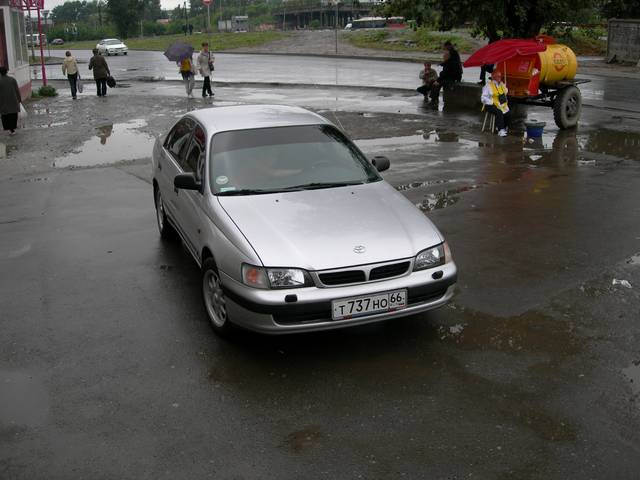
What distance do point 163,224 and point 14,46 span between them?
61.1 feet

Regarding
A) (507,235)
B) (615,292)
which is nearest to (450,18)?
(507,235)

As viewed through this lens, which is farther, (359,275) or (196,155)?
(196,155)

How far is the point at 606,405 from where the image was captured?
463 centimetres

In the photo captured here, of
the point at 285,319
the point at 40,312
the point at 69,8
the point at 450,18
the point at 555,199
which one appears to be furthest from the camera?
the point at 69,8

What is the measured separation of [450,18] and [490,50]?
4.52 meters

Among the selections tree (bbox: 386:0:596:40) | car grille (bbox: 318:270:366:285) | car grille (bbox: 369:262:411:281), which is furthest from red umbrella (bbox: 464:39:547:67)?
car grille (bbox: 318:270:366:285)

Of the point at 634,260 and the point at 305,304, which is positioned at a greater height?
the point at 305,304

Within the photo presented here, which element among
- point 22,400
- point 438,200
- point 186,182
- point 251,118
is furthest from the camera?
point 438,200

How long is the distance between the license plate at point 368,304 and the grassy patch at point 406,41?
1490 inches

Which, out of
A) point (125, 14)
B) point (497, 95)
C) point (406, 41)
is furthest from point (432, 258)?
point (125, 14)

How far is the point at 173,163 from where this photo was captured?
750 centimetres

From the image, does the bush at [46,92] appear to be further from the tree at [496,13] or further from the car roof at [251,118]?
the car roof at [251,118]

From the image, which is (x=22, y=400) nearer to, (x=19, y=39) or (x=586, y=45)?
(x=19, y=39)

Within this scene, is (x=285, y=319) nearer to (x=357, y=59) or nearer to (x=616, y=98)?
(x=616, y=98)
